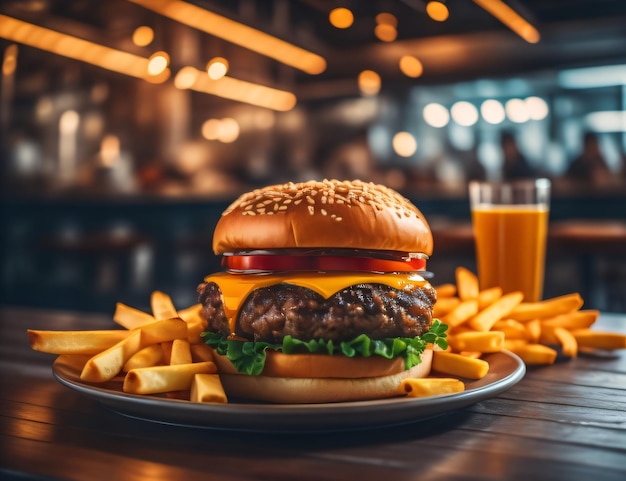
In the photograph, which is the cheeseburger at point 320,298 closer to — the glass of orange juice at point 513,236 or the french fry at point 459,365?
the french fry at point 459,365

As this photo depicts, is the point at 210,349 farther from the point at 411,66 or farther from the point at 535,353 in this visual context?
the point at 411,66

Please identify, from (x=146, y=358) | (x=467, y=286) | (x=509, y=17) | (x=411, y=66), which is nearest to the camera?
(x=146, y=358)

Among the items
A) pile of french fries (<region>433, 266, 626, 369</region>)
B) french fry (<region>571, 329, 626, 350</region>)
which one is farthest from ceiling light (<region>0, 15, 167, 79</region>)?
french fry (<region>571, 329, 626, 350</region>)

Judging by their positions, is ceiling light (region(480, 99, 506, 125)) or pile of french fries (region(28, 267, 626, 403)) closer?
pile of french fries (region(28, 267, 626, 403))

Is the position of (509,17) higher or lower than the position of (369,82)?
lower

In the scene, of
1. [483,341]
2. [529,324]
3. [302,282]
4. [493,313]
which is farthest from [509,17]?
[302,282]

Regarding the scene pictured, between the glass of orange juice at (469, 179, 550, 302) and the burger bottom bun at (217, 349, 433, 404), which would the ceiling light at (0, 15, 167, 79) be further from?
the burger bottom bun at (217, 349, 433, 404)
